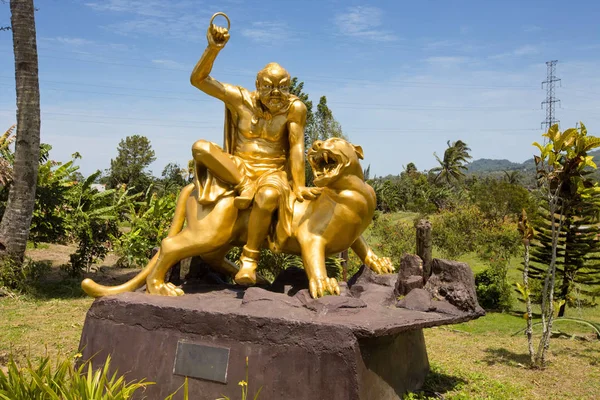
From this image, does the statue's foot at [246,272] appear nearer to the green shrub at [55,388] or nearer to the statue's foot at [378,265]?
the statue's foot at [378,265]

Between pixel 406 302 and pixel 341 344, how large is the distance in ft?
3.16

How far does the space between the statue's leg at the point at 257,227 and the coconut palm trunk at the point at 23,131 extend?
17.8 feet

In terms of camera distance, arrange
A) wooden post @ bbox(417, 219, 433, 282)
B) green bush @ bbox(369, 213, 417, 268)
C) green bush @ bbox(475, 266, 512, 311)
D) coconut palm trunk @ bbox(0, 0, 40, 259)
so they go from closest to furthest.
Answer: wooden post @ bbox(417, 219, 433, 282), coconut palm trunk @ bbox(0, 0, 40, 259), green bush @ bbox(475, 266, 512, 311), green bush @ bbox(369, 213, 417, 268)

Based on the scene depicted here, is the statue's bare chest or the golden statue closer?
the golden statue

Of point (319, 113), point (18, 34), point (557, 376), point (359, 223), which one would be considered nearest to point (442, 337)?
point (557, 376)

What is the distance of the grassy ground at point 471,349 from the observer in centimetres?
486

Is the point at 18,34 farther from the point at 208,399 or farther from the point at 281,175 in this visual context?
the point at 208,399

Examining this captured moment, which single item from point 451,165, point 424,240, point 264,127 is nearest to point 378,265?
point 424,240

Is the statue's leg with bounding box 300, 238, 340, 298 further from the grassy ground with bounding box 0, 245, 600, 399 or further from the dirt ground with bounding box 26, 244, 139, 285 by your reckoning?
the dirt ground with bounding box 26, 244, 139, 285

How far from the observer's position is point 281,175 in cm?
457

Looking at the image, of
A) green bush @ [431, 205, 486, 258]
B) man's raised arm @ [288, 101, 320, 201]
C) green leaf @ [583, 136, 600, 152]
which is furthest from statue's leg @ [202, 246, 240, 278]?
green bush @ [431, 205, 486, 258]

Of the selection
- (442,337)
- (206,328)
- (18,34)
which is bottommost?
(442,337)

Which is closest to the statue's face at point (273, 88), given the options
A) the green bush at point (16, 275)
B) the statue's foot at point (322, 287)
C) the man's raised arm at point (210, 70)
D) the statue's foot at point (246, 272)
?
the man's raised arm at point (210, 70)

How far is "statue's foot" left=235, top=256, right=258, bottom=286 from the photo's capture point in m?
4.37
